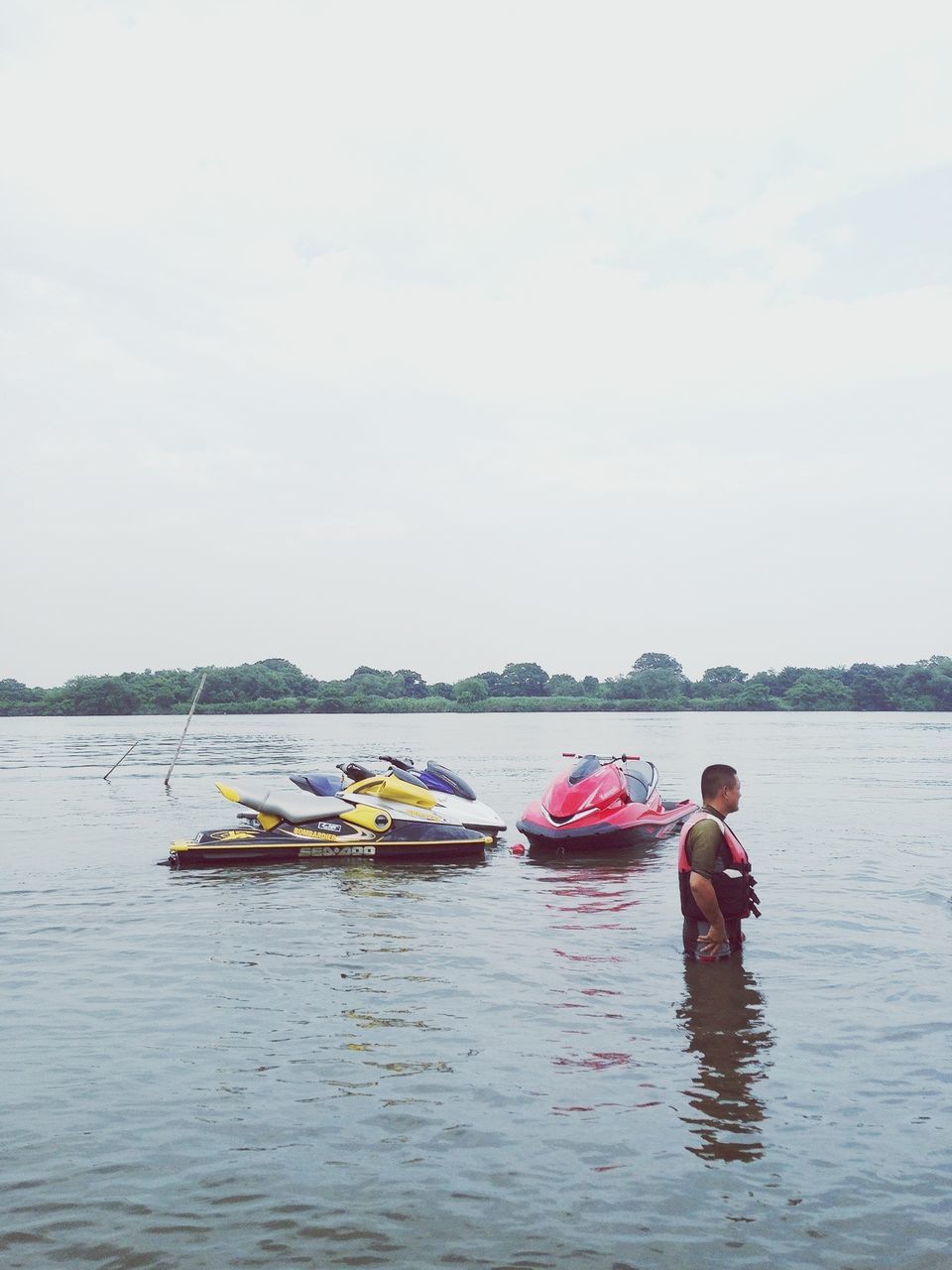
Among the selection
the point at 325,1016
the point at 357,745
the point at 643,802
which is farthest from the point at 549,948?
the point at 357,745

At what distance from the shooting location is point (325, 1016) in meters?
7.89

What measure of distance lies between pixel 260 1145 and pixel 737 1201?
2492mm

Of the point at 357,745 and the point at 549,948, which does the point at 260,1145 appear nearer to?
the point at 549,948

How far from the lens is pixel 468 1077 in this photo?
21.8 feet

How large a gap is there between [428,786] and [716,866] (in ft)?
30.8

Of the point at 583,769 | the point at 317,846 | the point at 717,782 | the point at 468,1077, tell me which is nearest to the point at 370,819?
the point at 317,846

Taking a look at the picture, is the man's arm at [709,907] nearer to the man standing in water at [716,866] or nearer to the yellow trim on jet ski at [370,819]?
the man standing in water at [716,866]

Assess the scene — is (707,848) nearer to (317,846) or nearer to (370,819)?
(370,819)

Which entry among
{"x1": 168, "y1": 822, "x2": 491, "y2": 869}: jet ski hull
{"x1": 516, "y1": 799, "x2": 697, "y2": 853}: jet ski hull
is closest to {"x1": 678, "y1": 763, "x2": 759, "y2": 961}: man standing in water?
{"x1": 168, "y1": 822, "x2": 491, "y2": 869}: jet ski hull

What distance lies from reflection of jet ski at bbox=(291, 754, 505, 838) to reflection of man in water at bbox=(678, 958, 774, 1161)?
26.3 ft

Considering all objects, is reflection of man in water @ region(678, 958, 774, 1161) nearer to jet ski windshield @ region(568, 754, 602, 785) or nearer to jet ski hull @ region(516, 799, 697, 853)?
jet ski hull @ region(516, 799, 697, 853)

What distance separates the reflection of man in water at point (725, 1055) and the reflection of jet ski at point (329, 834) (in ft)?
24.2

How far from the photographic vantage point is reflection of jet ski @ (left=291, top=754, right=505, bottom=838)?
16.9 m

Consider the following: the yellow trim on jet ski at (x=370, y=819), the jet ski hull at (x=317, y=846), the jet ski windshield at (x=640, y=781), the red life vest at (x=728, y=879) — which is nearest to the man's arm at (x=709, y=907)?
the red life vest at (x=728, y=879)
